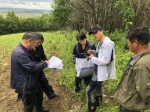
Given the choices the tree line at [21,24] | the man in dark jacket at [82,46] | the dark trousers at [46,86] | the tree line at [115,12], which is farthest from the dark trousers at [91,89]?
the tree line at [21,24]

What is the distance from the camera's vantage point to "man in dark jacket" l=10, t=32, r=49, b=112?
10.7 feet

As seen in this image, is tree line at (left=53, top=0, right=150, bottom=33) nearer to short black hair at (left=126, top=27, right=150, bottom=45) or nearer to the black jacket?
the black jacket

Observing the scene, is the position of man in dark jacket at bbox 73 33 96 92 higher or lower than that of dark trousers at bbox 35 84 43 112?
higher

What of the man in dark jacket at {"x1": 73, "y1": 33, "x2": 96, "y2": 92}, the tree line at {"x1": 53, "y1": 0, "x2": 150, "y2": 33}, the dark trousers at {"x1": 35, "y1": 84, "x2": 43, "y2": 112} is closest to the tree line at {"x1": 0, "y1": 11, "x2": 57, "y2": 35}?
the tree line at {"x1": 53, "y1": 0, "x2": 150, "y2": 33}

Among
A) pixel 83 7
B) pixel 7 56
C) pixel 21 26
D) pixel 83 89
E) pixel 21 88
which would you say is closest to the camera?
pixel 21 88

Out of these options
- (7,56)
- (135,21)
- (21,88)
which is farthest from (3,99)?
(135,21)

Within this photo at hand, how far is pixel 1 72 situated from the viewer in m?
6.61

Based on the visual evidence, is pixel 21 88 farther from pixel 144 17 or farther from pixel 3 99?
pixel 144 17

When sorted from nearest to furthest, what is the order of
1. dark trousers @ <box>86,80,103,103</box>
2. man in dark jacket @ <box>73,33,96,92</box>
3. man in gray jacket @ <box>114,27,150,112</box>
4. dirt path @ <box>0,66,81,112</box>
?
man in gray jacket @ <box>114,27,150,112</box> → dark trousers @ <box>86,80,103,103</box> → man in dark jacket @ <box>73,33,96,92</box> → dirt path @ <box>0,66,81,112</box>

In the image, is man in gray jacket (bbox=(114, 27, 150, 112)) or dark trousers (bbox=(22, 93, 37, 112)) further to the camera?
dark trousers (bbox=(22, 93, 37, 112))

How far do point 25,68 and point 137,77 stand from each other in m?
1.96

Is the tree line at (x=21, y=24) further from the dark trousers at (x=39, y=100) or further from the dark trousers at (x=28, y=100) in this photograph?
the dark trousers at (x=28, y=100)

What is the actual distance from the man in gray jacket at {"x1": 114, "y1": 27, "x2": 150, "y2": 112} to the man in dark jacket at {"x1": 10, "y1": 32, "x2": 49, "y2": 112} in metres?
1.67

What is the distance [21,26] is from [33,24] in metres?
4.64
